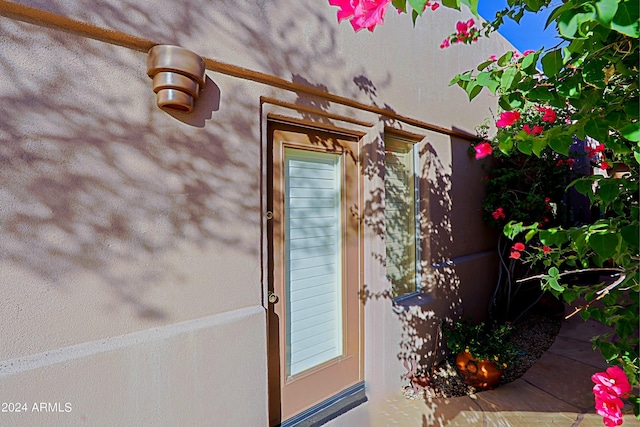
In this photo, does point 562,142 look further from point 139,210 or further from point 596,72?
point 139,210

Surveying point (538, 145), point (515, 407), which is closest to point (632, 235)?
point (538, 145)

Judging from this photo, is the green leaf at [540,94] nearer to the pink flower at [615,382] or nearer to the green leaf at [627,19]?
the green leaf at [627,19]

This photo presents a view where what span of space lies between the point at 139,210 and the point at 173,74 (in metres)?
1.08

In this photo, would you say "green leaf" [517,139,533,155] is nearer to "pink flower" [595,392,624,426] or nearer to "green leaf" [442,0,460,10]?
"green leaf" [442,0,460,10]

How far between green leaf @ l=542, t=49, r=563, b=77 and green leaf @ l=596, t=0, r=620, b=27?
53cm

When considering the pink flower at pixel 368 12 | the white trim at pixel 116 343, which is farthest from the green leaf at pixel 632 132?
the white trim at pixel 116 343

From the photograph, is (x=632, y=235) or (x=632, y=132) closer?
(x=632, y=132)

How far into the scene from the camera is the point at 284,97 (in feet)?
11.0

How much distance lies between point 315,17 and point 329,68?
1.84 ft

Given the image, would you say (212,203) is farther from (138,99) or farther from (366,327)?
(366,327)

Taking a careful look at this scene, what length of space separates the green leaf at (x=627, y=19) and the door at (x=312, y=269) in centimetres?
275

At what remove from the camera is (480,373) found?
4500mm

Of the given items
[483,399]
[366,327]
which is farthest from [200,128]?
[483,399]

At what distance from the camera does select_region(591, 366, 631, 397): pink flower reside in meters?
1.66
